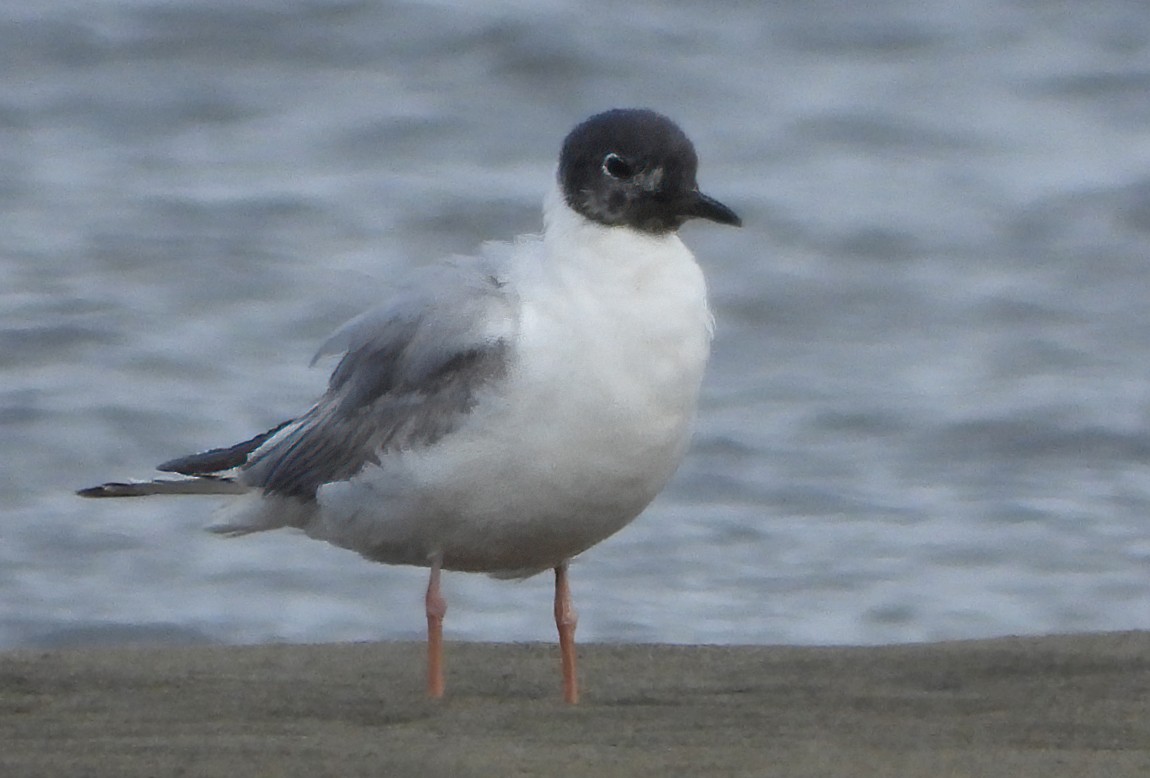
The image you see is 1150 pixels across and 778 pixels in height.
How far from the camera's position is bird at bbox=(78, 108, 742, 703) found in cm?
537

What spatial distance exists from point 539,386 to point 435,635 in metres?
0.80

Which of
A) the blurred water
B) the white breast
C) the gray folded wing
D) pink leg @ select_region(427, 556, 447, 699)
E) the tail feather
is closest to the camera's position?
the white breast

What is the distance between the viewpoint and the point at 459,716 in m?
5.04

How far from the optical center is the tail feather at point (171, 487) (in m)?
6.60

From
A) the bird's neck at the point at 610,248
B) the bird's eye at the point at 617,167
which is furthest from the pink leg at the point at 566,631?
the bird's eye at the point at 617,167

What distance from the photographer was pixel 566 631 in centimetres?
585

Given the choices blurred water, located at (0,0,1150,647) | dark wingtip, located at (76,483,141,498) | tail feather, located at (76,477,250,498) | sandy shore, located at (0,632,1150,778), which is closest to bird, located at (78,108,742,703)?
sandy shore, located at (0,632,1150,778)

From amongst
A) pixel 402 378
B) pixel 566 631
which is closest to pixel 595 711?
pixel 566 631

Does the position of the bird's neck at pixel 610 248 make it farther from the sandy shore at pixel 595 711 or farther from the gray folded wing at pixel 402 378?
the sandy shore at pixel 595 711

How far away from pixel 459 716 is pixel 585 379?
0.87m

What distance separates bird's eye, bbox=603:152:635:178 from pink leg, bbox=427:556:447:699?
3.55 feet

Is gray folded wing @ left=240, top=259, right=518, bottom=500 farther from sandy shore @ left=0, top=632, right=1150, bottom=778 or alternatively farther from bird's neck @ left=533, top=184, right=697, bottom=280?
sandy shore @ left=0, top=632, right=1150, bottom=778

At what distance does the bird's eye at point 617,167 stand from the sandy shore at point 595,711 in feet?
4.34

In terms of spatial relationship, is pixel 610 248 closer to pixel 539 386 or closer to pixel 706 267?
pixel 539 386
